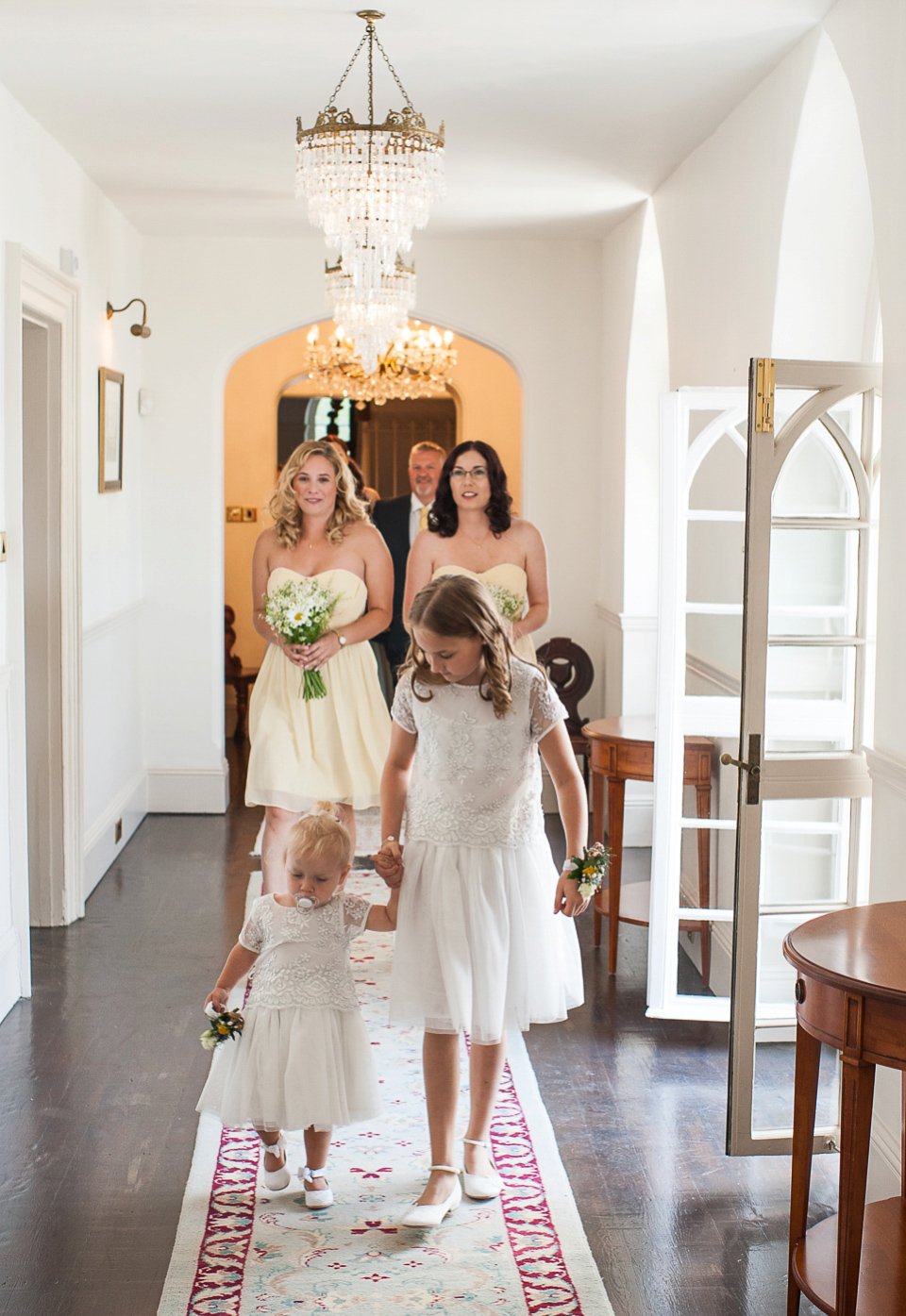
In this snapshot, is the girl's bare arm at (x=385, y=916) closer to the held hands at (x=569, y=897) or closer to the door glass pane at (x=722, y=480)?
the held hands at (x=569, y=897)

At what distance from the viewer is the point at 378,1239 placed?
2.85 m

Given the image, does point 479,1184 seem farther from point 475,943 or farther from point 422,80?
point 422,80

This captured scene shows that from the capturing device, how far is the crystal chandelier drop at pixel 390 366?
347 inches

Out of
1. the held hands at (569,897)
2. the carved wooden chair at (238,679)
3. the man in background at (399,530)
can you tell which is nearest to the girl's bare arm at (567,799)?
the held hands at (569,897)

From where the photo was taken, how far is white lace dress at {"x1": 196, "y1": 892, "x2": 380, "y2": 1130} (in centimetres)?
286

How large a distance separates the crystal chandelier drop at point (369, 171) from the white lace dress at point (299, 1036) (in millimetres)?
2199

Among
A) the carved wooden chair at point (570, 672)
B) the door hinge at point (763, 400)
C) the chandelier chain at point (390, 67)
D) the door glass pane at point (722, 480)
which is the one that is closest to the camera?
the door hinge at point (763, 400)

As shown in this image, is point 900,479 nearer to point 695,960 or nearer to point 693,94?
point 693,94

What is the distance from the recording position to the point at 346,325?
236 inches

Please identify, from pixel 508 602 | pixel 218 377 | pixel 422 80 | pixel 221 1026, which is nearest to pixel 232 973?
pixel 221 1026

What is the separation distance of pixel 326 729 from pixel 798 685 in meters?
1.73

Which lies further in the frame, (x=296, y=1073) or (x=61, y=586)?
(x=61, y=586)

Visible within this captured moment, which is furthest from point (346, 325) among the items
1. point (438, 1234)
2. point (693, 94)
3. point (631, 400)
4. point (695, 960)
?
point (438, 1234)

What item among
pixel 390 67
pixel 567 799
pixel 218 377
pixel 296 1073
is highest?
pixel 390 67
